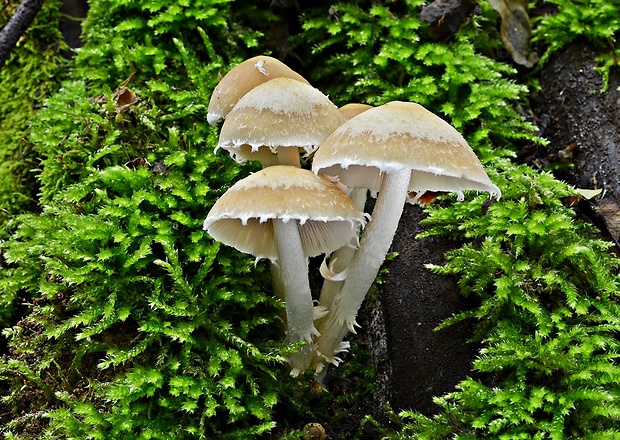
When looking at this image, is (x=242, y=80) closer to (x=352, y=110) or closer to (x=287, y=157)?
(x=287, y=157)

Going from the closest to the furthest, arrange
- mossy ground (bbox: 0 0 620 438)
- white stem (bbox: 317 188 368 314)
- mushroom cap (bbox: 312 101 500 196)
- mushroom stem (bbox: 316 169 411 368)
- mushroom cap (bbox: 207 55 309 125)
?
mushroom cap (bbox: 312 101 500 196)
mossy ground (bbox: 0 0 620 438)
mushroom stem (bbox: 316 169 411 368)
mushroom cap (bbox: 207 55 309 125)
white stem (bbox: 317 188 368 314)

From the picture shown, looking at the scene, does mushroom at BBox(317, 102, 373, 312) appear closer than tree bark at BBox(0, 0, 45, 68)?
Yes

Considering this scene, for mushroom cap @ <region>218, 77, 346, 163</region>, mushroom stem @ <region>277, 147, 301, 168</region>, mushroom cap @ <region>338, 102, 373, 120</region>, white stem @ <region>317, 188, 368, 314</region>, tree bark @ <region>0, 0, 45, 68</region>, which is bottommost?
white stem @ <region>317, 188, 368, 314</region>

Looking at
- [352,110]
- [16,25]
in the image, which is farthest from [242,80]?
[16,25]

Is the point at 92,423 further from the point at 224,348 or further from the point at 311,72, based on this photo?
the point at 311,72

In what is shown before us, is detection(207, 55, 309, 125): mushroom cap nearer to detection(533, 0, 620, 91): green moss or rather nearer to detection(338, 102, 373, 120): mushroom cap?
detection(338, 102, 373, 120): mushroom cap

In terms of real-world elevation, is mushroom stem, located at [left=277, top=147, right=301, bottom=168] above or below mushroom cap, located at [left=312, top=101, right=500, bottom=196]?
below

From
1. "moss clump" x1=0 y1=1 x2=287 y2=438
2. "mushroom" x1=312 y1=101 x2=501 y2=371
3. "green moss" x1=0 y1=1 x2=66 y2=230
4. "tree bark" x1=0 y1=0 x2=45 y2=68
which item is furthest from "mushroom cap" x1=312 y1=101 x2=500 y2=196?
"tree bark" x1=0 y1=0 x2=45 y2=68

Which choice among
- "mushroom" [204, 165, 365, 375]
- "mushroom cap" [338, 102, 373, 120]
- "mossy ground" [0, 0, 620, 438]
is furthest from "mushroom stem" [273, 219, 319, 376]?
"mushroom cap" [338, 102, 373, 120]

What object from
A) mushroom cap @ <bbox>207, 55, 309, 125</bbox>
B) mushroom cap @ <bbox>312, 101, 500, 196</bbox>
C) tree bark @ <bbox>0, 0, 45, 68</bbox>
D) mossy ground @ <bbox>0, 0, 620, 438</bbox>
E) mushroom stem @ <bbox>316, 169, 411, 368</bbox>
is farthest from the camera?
tree bark @ <bbox>0, 0, 45, 68</bbox>
